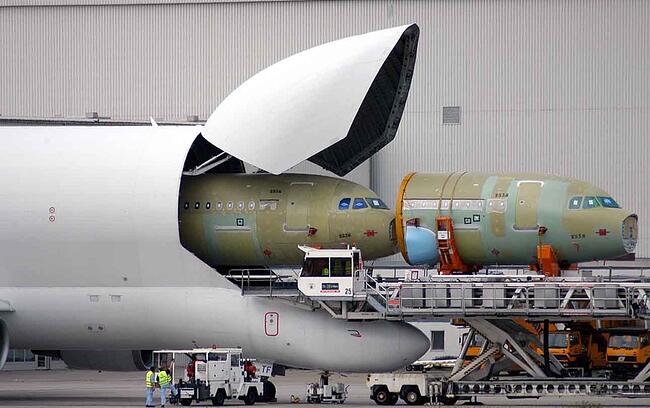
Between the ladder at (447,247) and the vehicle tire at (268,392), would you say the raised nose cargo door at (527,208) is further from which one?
the vehicle tire at (268,392)

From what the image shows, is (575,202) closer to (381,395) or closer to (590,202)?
(590,202)

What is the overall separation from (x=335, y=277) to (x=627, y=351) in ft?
33.1

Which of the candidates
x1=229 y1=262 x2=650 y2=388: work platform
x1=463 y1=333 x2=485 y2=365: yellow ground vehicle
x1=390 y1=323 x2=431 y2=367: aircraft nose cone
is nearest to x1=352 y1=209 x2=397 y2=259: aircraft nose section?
x1=229 y1=262 x2=650 y2=388: work platform

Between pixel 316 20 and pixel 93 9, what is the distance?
11717mm

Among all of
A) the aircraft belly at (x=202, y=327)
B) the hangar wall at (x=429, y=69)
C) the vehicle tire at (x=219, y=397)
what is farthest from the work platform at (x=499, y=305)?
the hangar wall at (x=429, y=69)

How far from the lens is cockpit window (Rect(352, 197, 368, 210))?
46312 millimetres

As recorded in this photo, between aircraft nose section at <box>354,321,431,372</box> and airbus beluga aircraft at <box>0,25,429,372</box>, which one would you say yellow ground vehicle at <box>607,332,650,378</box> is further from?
airbus beluga aircraft at <box>0,25,429,372</box>

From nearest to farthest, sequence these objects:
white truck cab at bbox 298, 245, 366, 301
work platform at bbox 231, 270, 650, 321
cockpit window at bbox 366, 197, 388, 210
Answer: work platform at bbox 231, 270, 650, 321
white truck cab at bbox 298, 245, 366, 301
cockpit window at bbox 366, 197, 388, 210

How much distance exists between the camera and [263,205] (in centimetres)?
4666

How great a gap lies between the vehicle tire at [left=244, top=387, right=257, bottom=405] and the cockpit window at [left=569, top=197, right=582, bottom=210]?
11.7m

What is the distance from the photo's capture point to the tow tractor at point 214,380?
4428 cm

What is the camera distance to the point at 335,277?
146 ft

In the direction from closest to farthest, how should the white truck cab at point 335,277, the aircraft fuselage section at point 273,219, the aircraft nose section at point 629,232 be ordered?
the aircraft nose section at point 629,232 < the white truck cab at point 335,277 < the aircraft fuselage section at point 273,219

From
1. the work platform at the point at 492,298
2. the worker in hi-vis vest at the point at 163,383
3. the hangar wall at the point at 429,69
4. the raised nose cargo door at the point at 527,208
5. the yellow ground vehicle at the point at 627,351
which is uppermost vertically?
the hangar wall at the point at 429,69
